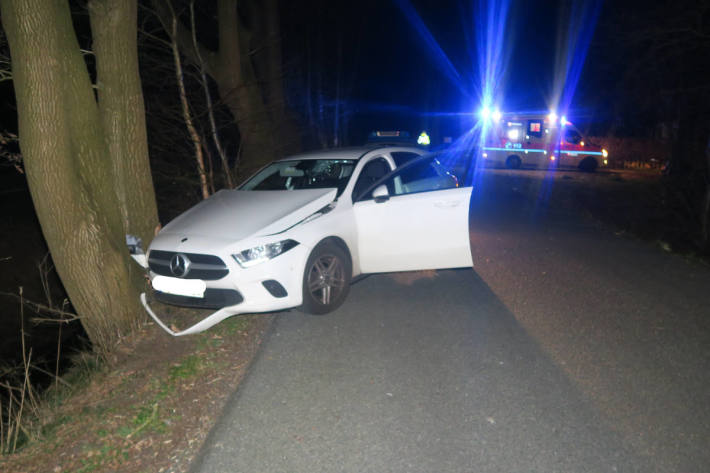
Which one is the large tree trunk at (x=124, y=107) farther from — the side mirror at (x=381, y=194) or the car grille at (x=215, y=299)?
the side mirror at (x=381, y=194)

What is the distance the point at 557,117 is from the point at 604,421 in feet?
74.0

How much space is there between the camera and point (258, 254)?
492cm

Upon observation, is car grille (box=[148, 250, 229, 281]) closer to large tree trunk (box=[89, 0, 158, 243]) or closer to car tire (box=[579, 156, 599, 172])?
large tree trunk (box=[89, 0, 158, 243])

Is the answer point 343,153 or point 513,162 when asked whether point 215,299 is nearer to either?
point 343,153

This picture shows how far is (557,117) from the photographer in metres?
23.6

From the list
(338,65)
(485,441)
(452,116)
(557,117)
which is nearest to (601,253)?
(485,441)

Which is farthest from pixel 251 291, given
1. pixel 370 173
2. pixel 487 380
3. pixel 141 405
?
pixel 370 173

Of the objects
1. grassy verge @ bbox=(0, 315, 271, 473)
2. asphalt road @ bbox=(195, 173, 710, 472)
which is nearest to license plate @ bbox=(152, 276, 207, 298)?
grassy verge @ bbox=(0, 315, 271, 473)

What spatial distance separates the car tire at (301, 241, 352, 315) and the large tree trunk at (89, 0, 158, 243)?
225 cm

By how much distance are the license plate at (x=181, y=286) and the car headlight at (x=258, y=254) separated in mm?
441

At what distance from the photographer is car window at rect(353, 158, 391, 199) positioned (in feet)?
20.4

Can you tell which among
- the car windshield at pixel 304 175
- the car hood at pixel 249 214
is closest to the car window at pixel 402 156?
the car windshield at pixel 304 175

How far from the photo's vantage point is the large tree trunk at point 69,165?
4.83 metres

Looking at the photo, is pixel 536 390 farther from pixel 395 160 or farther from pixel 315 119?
pixel 315 119
